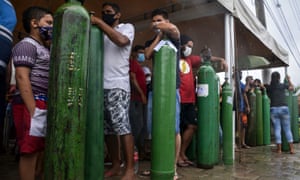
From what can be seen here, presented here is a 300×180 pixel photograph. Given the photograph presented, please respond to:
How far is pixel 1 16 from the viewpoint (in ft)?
6.06

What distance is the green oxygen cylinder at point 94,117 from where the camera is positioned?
1.90 m

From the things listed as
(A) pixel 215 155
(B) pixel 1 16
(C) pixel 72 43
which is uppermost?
(B) pixel 1 16

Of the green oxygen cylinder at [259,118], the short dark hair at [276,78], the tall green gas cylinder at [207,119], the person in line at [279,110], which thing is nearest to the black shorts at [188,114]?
the tall green gas cylinder at [207,119]

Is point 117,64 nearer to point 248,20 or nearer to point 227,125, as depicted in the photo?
point 227,125

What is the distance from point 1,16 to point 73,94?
0.90 metres

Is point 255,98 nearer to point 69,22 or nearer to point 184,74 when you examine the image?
point 184,74

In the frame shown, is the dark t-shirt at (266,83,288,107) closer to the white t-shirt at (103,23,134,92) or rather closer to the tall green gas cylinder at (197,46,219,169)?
the tall green gas cylinder at (197,46,219,169)

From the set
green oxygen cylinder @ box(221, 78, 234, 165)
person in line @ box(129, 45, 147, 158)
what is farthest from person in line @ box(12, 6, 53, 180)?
green oxygen cylinder @ box(221, 78, 234, 165)

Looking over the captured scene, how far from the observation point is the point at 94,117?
1930 mm

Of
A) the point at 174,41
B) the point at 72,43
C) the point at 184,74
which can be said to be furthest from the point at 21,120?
the point at 184,74

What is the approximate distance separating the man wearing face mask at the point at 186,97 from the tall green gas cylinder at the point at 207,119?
0.46 ft

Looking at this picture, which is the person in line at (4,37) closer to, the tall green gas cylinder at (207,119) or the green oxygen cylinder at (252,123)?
the tall green gas cylinder at (207,119)

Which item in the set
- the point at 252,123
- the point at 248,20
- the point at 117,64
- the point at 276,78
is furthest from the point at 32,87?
the point at 252,123

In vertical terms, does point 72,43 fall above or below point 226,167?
above
